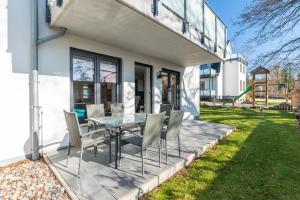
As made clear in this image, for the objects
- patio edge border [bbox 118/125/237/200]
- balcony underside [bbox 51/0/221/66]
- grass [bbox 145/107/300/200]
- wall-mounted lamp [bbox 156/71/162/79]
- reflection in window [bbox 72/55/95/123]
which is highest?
balcony underside [bbox 51/0/221/66]

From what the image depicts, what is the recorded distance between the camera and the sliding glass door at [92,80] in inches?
181

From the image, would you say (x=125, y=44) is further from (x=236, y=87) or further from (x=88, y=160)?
(x=236, y=87)

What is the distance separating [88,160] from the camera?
349 centimetres

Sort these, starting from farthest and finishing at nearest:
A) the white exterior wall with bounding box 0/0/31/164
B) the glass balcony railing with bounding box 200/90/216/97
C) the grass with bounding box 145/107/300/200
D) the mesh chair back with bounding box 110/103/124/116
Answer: the glass balcony railing with bounding box 200/90/216/97 < the mesh chair back with bounding box 110/103/124/116 < the white exterior wall with bounding box 0/0/31/164 < the grass with bounding box 145/107/300/200

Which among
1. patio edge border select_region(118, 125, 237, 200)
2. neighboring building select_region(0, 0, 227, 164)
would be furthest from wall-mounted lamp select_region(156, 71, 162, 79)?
patio edge border select_region(118, 125, 237, 200)

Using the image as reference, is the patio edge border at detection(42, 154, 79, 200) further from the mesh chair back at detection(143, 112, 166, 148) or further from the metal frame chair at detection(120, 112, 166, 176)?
the mesh chair back at detection(143, 112, 166, 148)

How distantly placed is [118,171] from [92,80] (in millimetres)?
2736

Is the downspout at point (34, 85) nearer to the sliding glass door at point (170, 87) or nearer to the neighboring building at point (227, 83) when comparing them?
the sliding glass door at point (170, 87)

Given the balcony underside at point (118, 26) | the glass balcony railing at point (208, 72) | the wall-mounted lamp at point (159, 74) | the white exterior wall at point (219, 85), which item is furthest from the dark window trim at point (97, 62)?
the white exterior wall at point (219, 85)

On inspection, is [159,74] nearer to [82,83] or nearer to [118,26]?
[82,83]

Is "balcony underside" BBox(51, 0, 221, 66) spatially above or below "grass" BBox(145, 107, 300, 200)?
Answer: above

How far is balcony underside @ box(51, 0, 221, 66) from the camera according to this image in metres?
3.08

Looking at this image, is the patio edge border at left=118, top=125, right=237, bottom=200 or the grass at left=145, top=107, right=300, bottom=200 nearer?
the patio edge border at left=118, top=125, right=237, bottom=200

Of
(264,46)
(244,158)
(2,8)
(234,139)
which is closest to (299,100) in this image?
(264,46)
